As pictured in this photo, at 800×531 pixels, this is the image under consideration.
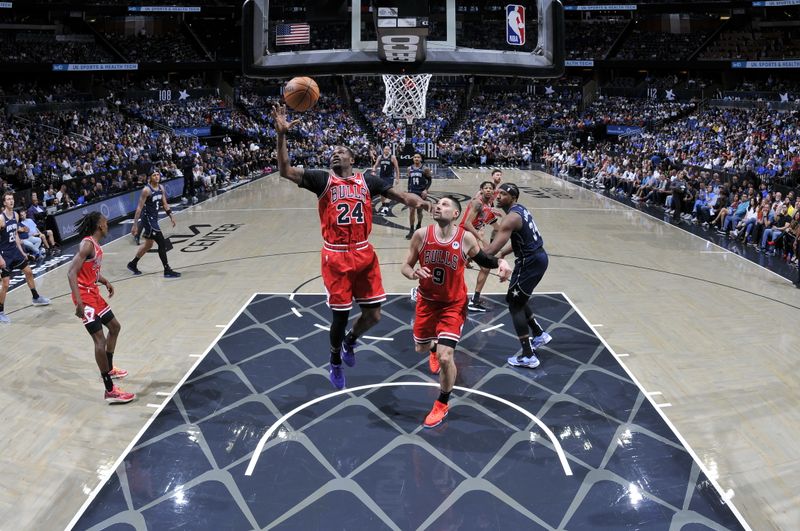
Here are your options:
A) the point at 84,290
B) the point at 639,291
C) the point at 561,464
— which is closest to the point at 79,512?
the point at 84,290

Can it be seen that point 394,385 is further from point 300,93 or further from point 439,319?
point 300,93

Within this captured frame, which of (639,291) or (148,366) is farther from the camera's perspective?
(639,291)

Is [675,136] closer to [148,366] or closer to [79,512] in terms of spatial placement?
[148,366]

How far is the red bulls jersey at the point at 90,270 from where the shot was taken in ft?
18.6

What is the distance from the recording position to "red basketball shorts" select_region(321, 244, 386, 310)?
520 centimetres

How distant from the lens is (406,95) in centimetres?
1620

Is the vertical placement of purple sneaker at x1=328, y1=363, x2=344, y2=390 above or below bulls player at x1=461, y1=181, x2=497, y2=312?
below

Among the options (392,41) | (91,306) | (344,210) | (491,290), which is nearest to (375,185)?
(344,210)

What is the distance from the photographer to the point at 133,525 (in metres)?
4.02

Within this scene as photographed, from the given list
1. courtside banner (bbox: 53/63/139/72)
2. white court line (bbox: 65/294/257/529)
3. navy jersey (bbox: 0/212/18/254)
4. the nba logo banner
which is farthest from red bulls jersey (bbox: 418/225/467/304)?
courtside banner (bbox: 53/63/139/72)

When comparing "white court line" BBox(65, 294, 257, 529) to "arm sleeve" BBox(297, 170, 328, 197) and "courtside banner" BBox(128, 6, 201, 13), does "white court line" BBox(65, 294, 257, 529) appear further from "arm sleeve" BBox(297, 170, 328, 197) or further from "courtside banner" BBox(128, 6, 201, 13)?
"courtside banner" BBox(128, 6, 201, 13)

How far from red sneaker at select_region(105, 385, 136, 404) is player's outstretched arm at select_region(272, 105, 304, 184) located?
2397mm

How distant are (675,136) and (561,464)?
2663 cm

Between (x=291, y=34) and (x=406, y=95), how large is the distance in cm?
907
